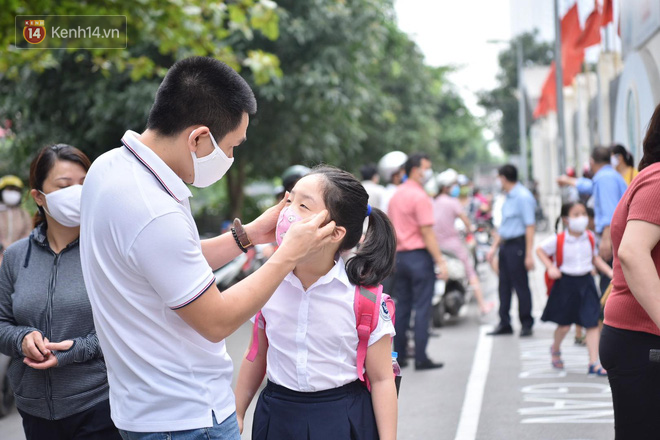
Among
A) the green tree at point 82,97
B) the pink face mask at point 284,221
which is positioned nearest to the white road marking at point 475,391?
the pink face mask at point 284,221

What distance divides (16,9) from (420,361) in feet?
18.1

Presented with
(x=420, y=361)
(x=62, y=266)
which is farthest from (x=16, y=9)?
(x=62, y=266)

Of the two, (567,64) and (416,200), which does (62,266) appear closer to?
(416,200)

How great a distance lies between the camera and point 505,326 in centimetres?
1033

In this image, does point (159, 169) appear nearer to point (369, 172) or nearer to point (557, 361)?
point (557, 361)

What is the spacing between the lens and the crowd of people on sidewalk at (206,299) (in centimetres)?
229

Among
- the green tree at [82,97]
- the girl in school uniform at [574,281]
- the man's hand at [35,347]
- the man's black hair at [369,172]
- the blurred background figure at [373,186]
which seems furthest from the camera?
the green tree at [82,97]

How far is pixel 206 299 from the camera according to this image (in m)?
2.24

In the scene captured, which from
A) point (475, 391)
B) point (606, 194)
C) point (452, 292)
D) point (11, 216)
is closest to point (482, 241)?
point (452, 292)

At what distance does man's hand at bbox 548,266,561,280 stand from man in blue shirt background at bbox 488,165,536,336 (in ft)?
5.93

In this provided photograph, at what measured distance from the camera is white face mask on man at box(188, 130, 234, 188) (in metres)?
2.40

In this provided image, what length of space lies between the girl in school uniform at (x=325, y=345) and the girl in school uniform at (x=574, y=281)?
5170 mm

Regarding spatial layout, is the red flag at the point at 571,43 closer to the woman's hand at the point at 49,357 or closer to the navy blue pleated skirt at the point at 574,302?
the navy blue pleated skirt at the point at 574,302

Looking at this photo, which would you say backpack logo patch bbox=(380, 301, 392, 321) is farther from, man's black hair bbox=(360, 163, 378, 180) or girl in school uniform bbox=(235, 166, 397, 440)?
man's black hair bbox=(360, 163, 378, 180)
